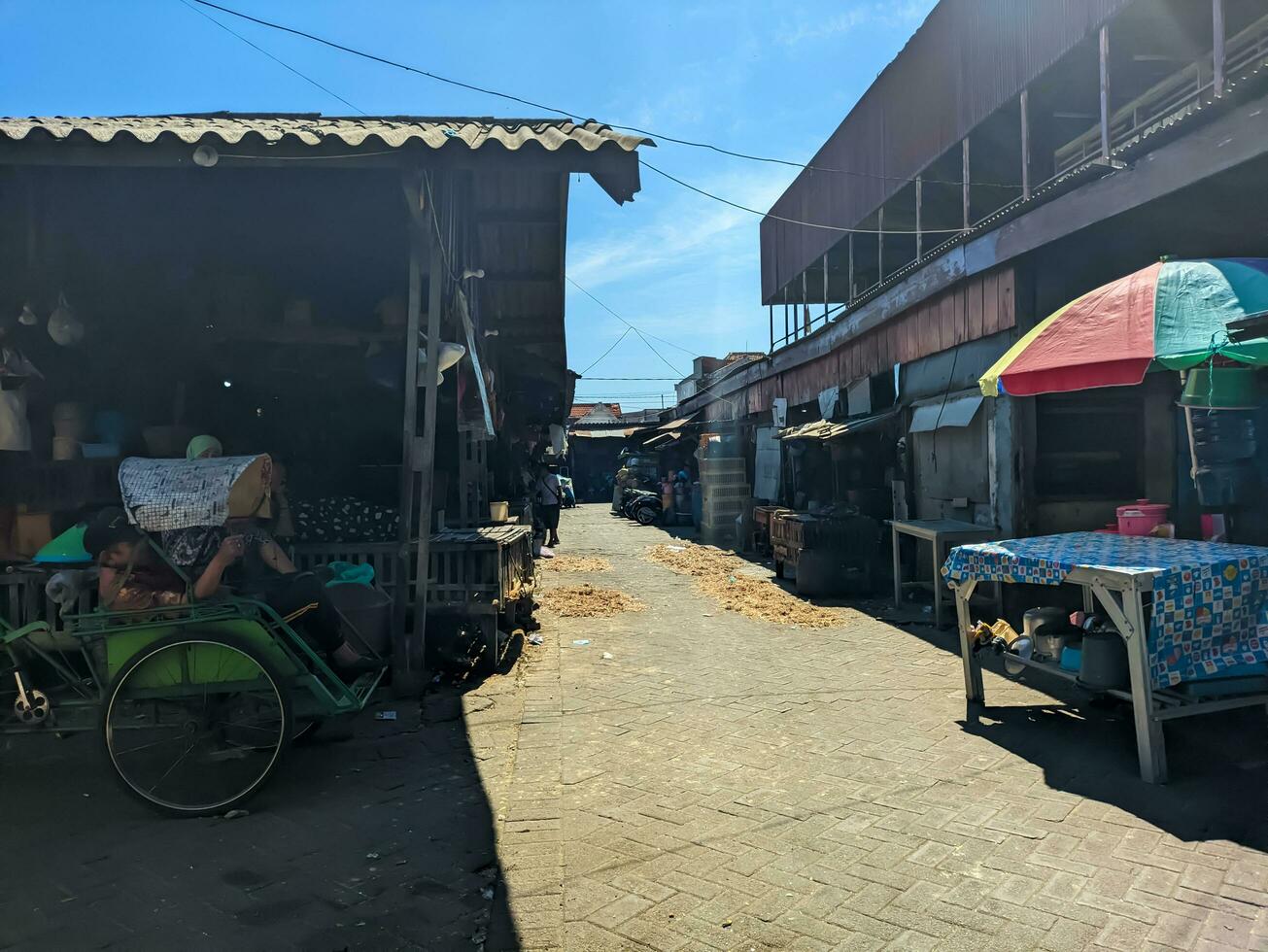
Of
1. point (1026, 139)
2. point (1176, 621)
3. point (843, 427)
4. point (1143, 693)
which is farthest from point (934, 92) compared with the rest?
point (1143, 693)

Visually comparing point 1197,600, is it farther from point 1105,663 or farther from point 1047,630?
point 1047,630

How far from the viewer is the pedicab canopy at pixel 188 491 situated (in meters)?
4.39

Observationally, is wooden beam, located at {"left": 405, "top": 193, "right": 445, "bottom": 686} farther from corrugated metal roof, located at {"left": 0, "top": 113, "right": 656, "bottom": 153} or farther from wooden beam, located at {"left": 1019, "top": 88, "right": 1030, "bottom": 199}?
wooden beam, located at {"left": 1019, "top": 88, "right": 1030, "bottom": 199}

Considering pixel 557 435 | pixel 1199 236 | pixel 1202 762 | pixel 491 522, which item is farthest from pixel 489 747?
pixel 557 435

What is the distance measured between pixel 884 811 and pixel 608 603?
6359 millimetres

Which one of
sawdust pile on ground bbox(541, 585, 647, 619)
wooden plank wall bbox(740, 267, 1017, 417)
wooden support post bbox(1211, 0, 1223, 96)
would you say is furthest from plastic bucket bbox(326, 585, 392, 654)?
wooden support post bbox(1211, 0, 1223, 96)

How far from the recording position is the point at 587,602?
10.0 m

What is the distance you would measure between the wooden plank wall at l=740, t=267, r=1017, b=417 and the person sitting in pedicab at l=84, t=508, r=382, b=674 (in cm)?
734

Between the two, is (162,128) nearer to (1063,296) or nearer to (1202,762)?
(1202,762)

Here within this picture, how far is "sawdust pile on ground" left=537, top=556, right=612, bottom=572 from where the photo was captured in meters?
13.7

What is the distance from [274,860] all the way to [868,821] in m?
2.77

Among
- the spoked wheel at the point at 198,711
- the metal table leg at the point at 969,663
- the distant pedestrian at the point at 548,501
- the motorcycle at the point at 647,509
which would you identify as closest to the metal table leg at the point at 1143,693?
the metal table leg at the point at 969,663

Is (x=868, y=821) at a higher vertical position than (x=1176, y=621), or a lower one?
lower

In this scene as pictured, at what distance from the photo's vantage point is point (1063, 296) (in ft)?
26.8
